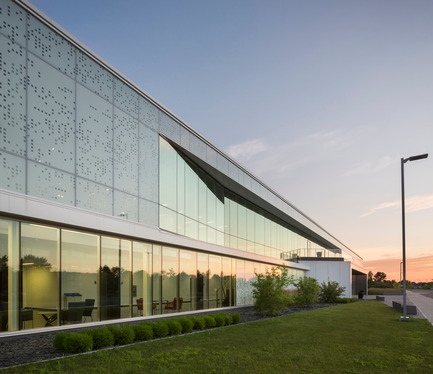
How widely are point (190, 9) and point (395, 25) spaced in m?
9.46

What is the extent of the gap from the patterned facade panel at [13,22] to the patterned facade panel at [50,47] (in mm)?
282

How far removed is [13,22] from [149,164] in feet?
27.7

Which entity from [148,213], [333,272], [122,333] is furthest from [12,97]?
[333,272]

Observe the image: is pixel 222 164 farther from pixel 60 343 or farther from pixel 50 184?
pixel 60 343

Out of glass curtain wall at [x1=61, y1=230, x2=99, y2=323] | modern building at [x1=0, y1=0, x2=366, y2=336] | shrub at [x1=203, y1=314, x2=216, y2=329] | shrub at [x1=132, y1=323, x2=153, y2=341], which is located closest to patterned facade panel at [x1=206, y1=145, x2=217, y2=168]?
modern building at [x1=0, y1=0, x2=366, y2=336]

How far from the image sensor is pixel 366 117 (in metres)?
30.3

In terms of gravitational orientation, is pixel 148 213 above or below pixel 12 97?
below

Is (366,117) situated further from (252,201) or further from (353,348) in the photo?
(353,348)

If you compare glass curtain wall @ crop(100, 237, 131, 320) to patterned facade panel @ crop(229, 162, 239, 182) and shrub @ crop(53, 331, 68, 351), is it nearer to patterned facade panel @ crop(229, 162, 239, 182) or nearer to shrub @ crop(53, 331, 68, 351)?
shrub @ crop(53, 331, 68, 351)

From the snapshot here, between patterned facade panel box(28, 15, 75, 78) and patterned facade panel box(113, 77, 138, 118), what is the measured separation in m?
2.74

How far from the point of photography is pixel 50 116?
13.7 metres

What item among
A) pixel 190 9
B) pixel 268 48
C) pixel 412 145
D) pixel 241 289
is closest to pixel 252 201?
pixel 241 289

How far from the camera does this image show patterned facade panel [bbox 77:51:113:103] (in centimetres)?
1541

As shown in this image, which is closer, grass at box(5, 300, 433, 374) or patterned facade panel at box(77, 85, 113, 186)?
grass at box(5, 300, 433, 374)
